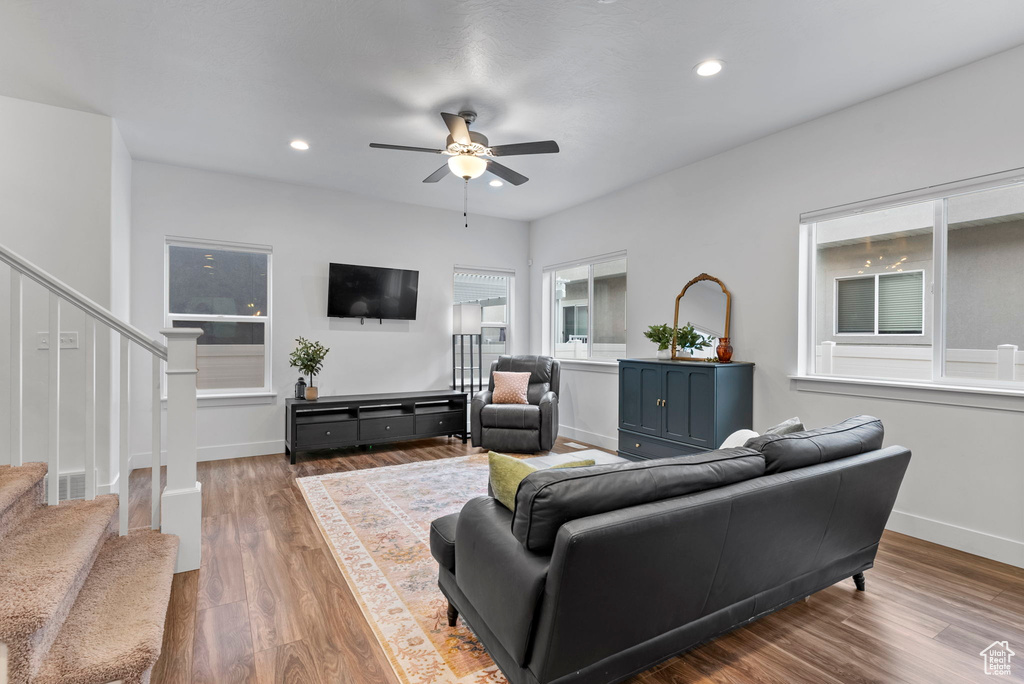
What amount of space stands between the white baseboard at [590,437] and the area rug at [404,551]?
4.78ft

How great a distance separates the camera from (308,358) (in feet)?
15.9

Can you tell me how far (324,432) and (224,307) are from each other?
1.63 m

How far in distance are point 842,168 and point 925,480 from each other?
209 cm

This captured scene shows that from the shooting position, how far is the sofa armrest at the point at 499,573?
140cm

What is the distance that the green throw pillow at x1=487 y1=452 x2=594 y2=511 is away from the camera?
170 cm

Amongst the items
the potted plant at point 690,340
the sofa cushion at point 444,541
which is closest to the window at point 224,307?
the sofa cushion at point 444,541

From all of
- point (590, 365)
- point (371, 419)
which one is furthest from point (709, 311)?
point (371, 419)

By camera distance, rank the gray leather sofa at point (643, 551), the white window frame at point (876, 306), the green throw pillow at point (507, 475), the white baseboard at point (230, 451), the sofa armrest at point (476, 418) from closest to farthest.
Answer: the gray leather sofa at point (643, 551), the green throw pillow at point (507, 475), the white window frame at point (876, 306), the white baseboard at point (230, 451), the sofa armrest at point (476, 418)

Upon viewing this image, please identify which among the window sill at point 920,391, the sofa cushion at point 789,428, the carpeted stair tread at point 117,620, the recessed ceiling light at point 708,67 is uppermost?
the recessed ceiling light at point 708,67

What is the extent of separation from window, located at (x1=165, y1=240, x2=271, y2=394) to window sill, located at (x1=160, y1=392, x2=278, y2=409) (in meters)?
0.08

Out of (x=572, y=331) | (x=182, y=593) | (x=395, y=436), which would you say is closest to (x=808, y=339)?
(x=572, y=331)

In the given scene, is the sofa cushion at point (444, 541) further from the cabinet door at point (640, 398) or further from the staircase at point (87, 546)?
the cabinet door at point (640, 398)

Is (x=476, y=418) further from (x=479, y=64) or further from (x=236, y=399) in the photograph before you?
(x=479, y=64)

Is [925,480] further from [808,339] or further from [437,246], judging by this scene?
[437,246]
